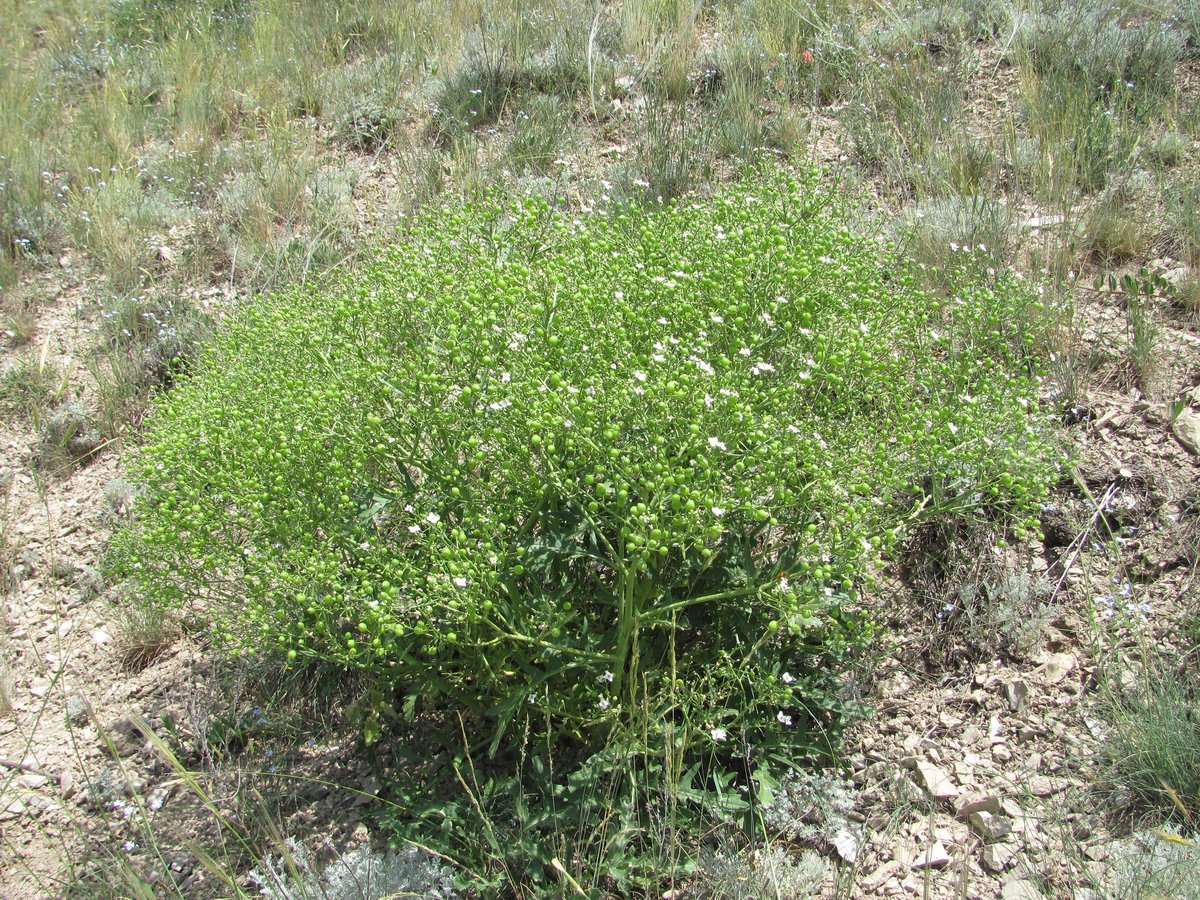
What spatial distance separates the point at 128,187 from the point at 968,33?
592 centimetres

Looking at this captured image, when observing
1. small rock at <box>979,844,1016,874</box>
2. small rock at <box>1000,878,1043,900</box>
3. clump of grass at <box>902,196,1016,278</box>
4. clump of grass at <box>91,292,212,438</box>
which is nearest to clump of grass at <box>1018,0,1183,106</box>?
clump of grass at <box>902,196,1016,278</box>

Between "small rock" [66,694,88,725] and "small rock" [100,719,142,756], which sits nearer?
"small rock" [100,719,142,756]

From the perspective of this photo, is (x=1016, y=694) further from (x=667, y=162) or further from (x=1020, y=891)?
(x=667, y=162)

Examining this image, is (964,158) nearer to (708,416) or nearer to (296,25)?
(708,416)

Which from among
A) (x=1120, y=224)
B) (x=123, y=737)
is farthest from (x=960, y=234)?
(x=123, y=737)

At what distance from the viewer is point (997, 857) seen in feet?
8.98

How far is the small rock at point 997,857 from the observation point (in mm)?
2715

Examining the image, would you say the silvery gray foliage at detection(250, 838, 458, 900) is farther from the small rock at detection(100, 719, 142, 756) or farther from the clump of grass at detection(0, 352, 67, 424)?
the clump of grass at detection(0, 352, 67, 424)

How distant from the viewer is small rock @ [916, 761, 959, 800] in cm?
295

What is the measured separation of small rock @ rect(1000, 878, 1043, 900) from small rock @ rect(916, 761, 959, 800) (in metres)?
0.34

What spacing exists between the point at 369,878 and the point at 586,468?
1.50 meters

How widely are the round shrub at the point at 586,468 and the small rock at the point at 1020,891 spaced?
0.71 metres

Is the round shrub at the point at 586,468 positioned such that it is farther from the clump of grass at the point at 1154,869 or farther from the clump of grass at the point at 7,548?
the clump of grass at the point at 7,548

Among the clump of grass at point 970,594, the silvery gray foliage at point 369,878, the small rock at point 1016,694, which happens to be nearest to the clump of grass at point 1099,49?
the clump of grass at point 970,594
